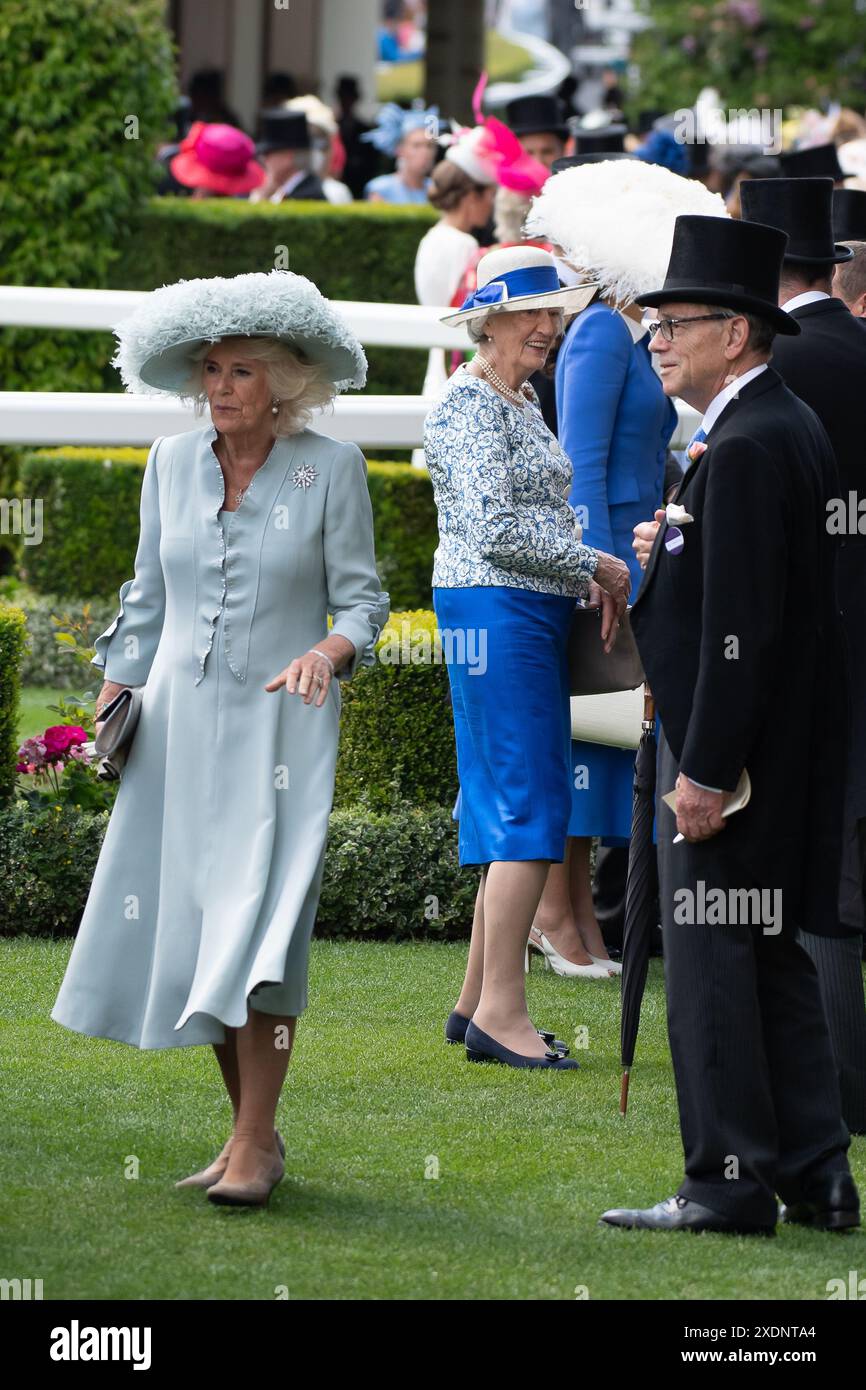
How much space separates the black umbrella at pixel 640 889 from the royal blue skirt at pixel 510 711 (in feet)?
3.03

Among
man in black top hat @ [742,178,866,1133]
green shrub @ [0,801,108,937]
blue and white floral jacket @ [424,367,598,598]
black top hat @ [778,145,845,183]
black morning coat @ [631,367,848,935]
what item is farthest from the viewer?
black top hat @ [778,145,845,183]

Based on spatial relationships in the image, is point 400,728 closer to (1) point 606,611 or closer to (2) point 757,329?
(1) point 606,611

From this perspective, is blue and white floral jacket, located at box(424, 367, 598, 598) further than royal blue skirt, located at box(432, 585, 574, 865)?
No

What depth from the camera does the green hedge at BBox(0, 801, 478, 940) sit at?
24.1 ft

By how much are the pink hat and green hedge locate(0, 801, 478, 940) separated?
27.3 feet

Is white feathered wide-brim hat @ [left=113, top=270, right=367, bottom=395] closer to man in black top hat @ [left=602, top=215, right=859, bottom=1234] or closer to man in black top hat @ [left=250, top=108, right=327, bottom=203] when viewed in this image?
man in black top hat @ [left=602, top=215, right=859, bottom=1234]

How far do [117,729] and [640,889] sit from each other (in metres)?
1.18

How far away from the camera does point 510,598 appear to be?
19.7ft

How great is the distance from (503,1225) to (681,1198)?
0.36 m

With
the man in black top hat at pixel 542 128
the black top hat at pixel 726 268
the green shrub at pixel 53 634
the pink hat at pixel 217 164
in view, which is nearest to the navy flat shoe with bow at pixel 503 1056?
the black top hat at pixel 726 268

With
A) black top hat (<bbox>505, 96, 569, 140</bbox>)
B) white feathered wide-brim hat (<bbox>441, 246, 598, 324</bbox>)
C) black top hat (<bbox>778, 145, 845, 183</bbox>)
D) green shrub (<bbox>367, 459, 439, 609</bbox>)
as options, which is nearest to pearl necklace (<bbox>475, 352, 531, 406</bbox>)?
white feathered wide-brim hat (<bbox>441, 246, 598, 324</bbox>)

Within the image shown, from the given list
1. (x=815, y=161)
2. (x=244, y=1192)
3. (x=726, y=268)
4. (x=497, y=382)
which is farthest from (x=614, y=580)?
(x=815, y=161)

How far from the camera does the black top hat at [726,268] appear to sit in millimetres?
4617

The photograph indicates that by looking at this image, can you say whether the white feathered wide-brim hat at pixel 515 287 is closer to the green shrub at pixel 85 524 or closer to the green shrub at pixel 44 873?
the green shrub at pixel 44 873
